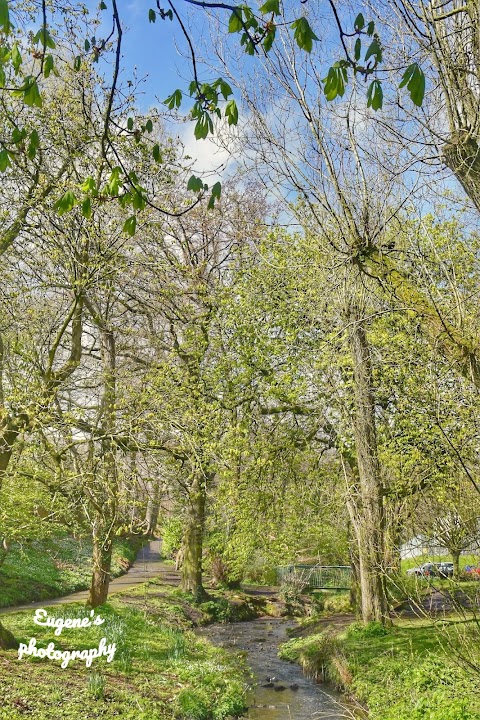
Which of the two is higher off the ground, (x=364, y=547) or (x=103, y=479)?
(x=103, y=479)

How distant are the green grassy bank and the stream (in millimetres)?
349

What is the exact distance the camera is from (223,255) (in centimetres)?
1772

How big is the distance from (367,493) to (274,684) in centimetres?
385

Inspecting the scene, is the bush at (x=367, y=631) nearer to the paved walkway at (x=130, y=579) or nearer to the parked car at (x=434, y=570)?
the parked car at (x=434, y=570)

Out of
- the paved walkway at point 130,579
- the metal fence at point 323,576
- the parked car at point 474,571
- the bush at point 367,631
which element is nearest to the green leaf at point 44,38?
the parked car at point 474,571

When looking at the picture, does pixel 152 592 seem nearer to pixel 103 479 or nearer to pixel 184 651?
pixel 184 651

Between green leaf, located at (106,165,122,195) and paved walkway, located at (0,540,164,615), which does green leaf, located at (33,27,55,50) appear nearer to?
green leaf, located at (106,165,122,195)

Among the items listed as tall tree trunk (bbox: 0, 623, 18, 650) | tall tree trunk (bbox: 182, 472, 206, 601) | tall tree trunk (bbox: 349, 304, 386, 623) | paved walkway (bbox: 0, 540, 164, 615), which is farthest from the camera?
tall tree trunk (bbox: 182, 472, 206, 601)

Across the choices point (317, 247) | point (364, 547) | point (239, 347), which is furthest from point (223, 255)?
point (317, 247)

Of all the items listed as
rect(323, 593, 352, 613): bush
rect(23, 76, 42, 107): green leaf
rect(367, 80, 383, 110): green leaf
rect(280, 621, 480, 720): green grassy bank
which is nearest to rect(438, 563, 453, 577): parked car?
rect(280, 621, 480, 720): green grassy bank

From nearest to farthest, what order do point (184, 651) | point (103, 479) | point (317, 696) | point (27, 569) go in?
point (103, 479) → point (317, 696) → point (184, 651) → point (27, 569)

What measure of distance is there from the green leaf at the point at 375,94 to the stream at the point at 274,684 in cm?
602

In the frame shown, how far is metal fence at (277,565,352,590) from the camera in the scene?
20183mm

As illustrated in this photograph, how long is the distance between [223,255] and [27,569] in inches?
445
